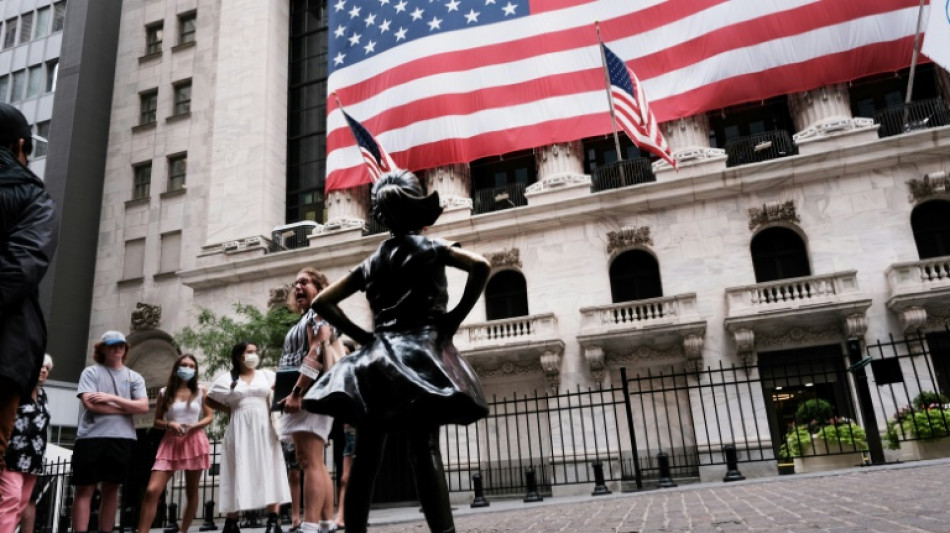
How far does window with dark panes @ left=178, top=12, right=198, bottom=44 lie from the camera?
3194 centimetres

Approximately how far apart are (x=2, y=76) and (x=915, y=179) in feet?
136

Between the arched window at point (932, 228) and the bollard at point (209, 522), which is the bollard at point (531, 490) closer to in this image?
the bollard at point (209, 522)

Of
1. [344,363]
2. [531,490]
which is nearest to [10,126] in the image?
[344,363]

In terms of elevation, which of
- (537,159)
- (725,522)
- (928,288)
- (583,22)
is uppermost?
(583,22)

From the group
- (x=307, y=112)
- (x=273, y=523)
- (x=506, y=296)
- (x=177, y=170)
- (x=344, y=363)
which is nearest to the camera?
(x=344, y=363)

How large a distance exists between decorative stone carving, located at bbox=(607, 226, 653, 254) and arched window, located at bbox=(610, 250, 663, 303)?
2.00ft

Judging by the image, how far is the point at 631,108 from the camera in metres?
16.9

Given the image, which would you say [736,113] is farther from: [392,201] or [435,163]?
[392,201]

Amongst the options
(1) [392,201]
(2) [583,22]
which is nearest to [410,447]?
(1) [392,201]

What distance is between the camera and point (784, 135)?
21.7 metres

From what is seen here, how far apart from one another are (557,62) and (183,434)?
1758 cm

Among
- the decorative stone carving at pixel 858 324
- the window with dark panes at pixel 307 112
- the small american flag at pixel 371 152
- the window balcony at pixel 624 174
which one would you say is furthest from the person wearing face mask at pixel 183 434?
the window with dark panes at pixel 307 112

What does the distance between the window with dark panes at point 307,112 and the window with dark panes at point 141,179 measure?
6.83 meters

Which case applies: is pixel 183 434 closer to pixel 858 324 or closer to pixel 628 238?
pixel 628 238
